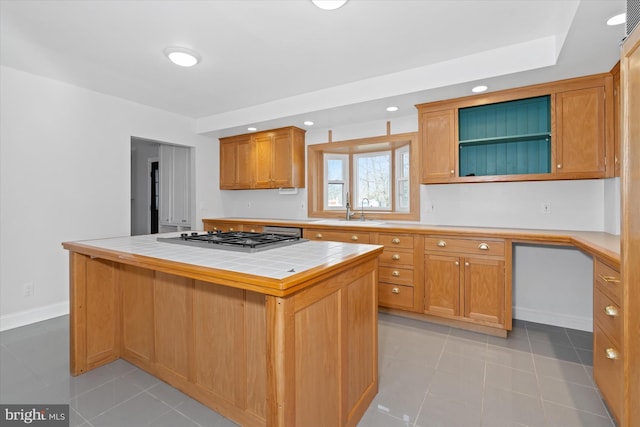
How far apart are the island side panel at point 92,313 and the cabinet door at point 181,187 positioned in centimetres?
270

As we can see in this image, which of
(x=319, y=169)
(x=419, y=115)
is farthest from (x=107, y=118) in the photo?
(x=419, y=115)

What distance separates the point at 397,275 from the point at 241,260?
7.06ft

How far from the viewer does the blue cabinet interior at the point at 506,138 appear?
9.56 feet

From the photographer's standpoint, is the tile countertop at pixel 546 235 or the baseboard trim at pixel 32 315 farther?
the baseboard trim at pixel 32 315

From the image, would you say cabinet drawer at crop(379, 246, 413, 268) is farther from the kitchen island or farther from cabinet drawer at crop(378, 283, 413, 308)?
the kitchen island

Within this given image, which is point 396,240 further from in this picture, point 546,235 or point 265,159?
point 265,159

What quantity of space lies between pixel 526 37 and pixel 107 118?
4.46 m

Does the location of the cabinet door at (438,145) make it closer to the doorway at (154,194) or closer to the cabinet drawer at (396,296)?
the cabinet drawer at (396,296)

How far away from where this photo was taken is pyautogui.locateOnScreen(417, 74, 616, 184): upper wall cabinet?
2535mm

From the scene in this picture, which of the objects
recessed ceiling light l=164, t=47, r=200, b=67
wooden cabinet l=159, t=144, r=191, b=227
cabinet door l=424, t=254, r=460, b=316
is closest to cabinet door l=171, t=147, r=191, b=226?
wooden cabinet l=159, t=144, r=191, b=227

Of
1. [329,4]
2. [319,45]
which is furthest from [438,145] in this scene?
[329,4]

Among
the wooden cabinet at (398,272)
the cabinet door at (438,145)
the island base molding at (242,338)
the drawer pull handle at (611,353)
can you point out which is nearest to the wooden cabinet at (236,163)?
the wooden cabinet at (398,272)

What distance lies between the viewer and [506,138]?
2.95m

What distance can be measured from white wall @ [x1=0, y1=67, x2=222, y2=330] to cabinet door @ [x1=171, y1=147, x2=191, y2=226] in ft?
3.11
